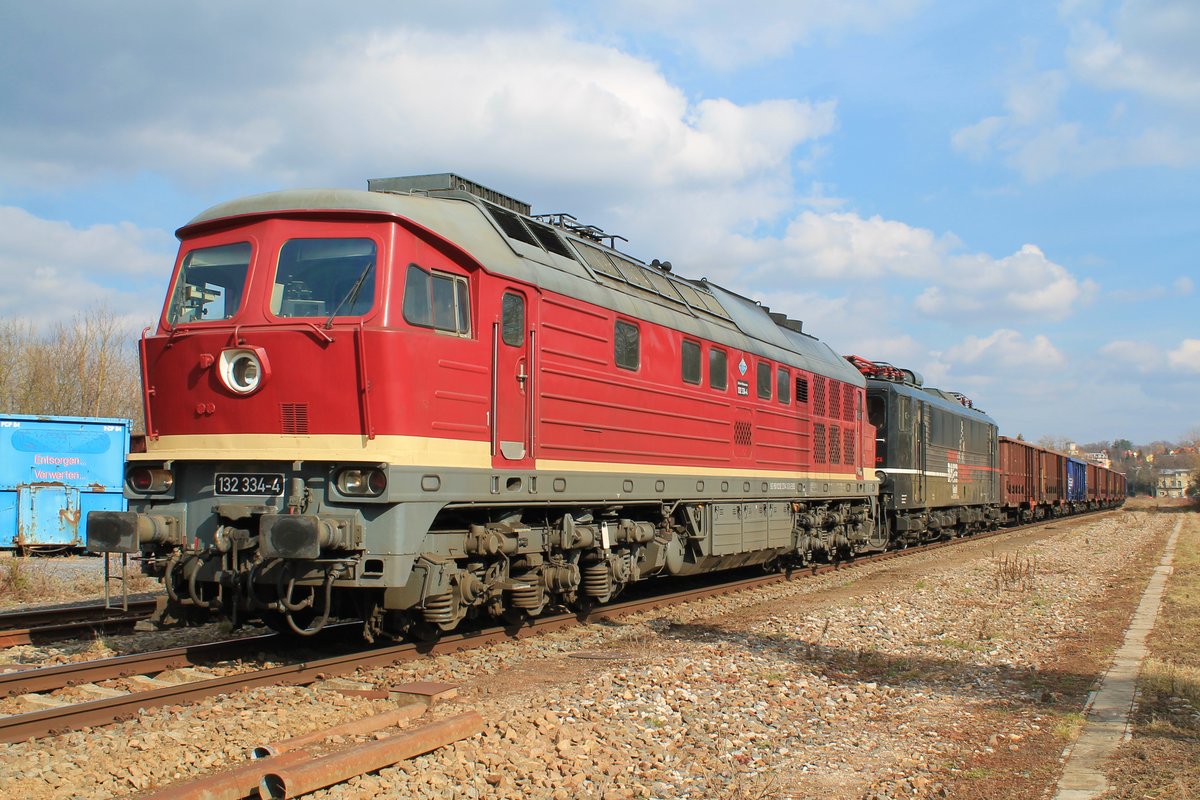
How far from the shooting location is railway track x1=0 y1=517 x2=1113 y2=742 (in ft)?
20.7

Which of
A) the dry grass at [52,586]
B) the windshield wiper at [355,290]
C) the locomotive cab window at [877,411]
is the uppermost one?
the windshield wiper at [355,290]

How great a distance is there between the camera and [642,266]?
13.1m

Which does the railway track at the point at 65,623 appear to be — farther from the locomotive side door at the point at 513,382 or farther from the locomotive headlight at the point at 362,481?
the locomotive side door at the point at 513,382

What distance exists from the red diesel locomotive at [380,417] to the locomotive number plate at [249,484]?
0.5 inches

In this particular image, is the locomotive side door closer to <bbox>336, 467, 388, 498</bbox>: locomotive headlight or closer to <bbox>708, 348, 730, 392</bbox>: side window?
<bbox>336, 467, 388, 498</bbox>: locomotive headlight

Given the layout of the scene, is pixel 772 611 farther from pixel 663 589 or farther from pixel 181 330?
pixel 181 330

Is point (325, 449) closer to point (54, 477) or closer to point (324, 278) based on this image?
point (324, 278)

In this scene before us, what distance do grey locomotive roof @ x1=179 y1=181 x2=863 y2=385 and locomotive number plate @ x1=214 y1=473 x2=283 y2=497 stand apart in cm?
229

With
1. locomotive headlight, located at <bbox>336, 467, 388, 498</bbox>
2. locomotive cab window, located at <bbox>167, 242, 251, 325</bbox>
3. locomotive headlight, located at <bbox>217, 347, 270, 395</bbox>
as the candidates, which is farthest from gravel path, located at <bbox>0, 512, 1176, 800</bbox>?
locomotive cab window, located at <bbox>167, 242, 251, 325</bbox>

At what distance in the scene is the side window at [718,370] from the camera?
1324 cm

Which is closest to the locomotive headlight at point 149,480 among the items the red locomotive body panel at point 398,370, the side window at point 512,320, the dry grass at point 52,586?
the red locomotive body panel at point 398,370

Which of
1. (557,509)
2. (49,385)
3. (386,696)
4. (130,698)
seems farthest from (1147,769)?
(49,385)

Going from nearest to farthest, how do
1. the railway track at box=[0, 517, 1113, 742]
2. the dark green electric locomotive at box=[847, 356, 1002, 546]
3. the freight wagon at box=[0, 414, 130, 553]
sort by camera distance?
1. the railway track at box=[0, 517, 1113, 742]
2. the freight wagon at box=[0, 414, 130, 553]
3. the dark green electric locomotive at box=[847, 356, 1002, 546]

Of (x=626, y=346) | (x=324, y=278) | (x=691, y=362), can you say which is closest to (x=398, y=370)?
(x=324, y=278)
